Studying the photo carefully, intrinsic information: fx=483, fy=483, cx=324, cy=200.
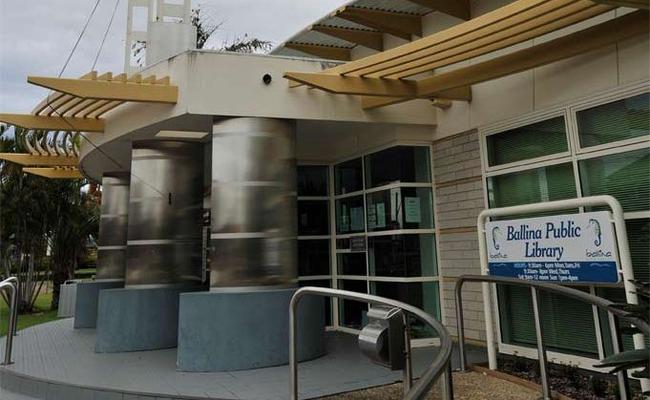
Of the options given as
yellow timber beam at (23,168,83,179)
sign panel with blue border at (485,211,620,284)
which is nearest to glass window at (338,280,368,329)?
sign panel with blue border at (485,211,620,284)

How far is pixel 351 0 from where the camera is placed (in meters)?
7.40

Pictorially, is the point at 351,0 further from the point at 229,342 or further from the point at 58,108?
the point at 229,342

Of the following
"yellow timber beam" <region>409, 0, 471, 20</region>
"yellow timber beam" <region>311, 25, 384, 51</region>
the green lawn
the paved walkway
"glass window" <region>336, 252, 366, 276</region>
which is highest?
"yellow timber beam" <region>311, 25, 384, 51</region>

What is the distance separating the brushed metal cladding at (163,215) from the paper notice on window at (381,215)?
2.92 metres

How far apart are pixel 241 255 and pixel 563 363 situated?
3820 millimetres

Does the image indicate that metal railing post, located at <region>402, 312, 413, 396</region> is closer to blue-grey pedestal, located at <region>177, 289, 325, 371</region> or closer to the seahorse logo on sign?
the seahorse logo on sign

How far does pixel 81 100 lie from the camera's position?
265 inches

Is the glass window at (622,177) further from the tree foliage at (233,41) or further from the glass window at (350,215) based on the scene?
the tree foliage at (233,41)

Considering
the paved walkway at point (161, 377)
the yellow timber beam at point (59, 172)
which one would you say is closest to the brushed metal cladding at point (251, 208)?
the paved walkway at point (161, 377)

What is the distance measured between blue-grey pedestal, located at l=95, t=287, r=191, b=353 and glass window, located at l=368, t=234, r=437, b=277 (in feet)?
11.0

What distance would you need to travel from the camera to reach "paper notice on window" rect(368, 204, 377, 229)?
301 inches

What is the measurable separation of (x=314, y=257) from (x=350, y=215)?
1.06m

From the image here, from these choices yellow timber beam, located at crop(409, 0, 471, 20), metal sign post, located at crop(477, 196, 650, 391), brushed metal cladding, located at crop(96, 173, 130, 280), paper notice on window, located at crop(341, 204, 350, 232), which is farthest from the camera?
brushed metal cladding, located at crop(96, 173, 130, 280)

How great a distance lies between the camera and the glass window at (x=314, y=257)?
866cm
